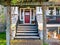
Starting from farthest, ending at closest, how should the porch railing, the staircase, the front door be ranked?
the front door < the porch railing < the staircase

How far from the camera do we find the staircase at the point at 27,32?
693 inches

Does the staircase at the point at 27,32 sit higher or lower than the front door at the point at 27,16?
lower

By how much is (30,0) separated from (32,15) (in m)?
14.8

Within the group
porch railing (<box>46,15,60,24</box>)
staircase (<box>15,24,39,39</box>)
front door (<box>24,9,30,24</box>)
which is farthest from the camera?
front door (<box>24,9,30,24</box>)

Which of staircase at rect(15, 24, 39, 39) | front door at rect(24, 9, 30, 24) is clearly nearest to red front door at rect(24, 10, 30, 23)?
front door at rect(24, 9, 30, 24)

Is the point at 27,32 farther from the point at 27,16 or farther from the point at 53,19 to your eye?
the point at 27,16

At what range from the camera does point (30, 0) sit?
877 cm

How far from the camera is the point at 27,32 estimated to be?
19.0 m

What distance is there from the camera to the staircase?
17.6 meters

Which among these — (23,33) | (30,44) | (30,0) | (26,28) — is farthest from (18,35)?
(30,0)

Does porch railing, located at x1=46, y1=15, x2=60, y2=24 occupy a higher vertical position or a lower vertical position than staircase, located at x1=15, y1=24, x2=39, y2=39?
higher

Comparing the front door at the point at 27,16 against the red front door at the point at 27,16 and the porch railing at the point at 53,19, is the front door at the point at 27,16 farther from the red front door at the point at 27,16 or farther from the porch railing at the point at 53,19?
the porch railing at the point at 53,19

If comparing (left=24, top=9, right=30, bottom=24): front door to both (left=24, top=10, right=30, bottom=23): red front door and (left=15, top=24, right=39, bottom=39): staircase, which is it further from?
(left=15, top=24, right=39, bottom=39): staircase

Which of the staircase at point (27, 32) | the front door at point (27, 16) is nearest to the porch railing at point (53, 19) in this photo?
the staircase at point (27, 32)
